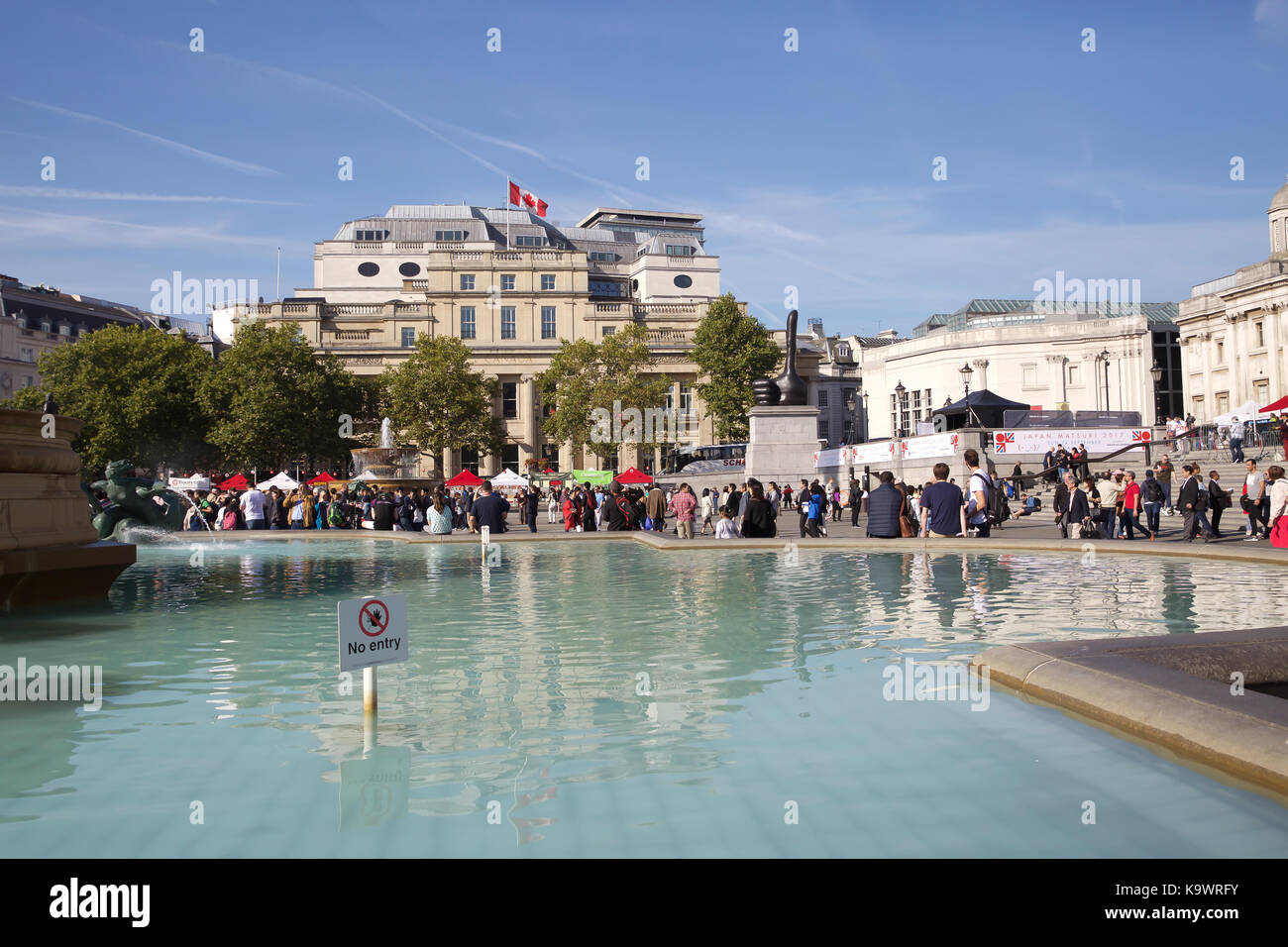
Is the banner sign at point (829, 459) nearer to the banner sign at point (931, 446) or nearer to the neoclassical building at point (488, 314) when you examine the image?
the banner sign at point (931, 446)

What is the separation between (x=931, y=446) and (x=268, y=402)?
125 ft

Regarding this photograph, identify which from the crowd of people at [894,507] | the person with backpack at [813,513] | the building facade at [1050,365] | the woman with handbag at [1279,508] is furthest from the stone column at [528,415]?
the woman with handbag at [1279,508]

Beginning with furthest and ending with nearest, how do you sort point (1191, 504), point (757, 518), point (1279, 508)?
1. point (757, 518)
2. point (1191, 504)
3. point (1279, 508)

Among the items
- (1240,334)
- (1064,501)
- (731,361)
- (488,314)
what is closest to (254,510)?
(1064,501)

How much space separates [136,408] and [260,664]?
5465cm

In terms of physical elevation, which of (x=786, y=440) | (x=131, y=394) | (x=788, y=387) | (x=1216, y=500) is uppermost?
(x=131, y=394)

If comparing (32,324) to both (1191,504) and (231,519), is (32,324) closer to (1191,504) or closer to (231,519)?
(231,519)

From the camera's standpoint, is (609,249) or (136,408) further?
(609,249)

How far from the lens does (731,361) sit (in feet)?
227

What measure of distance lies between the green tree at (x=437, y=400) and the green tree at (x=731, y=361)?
1719 cm

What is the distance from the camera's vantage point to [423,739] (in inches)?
212
